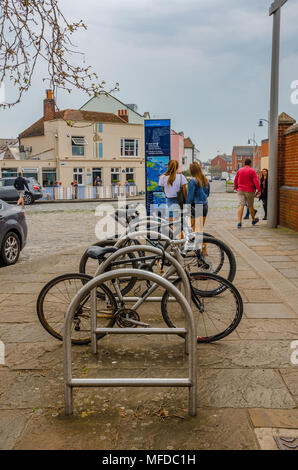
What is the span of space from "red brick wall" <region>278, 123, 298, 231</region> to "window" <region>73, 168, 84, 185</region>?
33.1 m

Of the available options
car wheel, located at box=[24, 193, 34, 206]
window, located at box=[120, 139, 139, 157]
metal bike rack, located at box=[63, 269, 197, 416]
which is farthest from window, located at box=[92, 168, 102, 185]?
metal bike rack, located at box=[63, 269, 197, 416]

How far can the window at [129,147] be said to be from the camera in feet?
161

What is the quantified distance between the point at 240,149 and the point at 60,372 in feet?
493

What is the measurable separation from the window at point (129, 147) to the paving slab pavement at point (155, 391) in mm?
43626

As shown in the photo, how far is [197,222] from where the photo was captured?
26.7 feet

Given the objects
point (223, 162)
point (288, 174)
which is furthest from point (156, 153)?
point (223, 162)

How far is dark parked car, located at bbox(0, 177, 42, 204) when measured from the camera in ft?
99.2

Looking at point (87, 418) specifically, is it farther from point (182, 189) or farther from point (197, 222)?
point (182, 189)

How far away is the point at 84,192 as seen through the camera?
38.5 meters

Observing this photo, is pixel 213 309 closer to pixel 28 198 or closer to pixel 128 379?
pixel 128 379

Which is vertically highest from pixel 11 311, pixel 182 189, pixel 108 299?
pixel 182 189

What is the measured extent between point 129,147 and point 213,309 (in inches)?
1803

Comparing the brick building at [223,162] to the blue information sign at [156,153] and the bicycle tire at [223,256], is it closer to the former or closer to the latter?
the blue information sign at [156,153]
